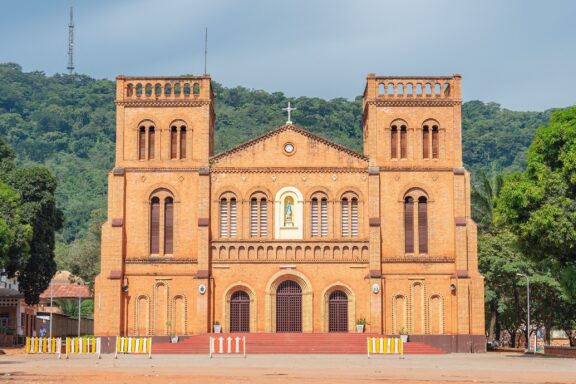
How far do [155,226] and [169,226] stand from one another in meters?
0.75

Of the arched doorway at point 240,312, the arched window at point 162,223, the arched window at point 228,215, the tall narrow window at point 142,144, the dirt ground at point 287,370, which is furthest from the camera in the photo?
the tall narrow window at point 142,144

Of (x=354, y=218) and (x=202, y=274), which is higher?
(x=354, y=218)

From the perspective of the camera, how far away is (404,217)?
5250 centimetres

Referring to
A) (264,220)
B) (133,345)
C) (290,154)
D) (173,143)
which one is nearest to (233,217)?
(264,220)

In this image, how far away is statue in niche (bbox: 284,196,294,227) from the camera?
52688 millimetres

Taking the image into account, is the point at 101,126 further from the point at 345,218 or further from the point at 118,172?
the point at 345,218

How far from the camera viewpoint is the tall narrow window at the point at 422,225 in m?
52.3

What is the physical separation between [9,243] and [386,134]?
2087 centimetres

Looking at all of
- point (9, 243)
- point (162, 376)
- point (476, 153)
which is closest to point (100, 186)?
point (476, 153)

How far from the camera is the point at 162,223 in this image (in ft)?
172

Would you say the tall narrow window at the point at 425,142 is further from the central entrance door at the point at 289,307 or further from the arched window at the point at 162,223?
the arched window at the point at 162,223

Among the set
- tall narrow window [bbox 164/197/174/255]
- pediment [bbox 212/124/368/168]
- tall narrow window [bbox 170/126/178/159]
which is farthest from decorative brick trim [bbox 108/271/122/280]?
pediment [bbox 212/124/368/168]

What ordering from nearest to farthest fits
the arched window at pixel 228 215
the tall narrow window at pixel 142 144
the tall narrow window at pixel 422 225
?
the tall narrow window at pixel 422 225
the arched window at pixel 228 215
the tall narrow window at pixel 142 144

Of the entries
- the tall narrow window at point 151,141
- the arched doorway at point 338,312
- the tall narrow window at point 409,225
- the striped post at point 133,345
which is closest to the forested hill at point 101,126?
the tall narrow window at point 151,141
